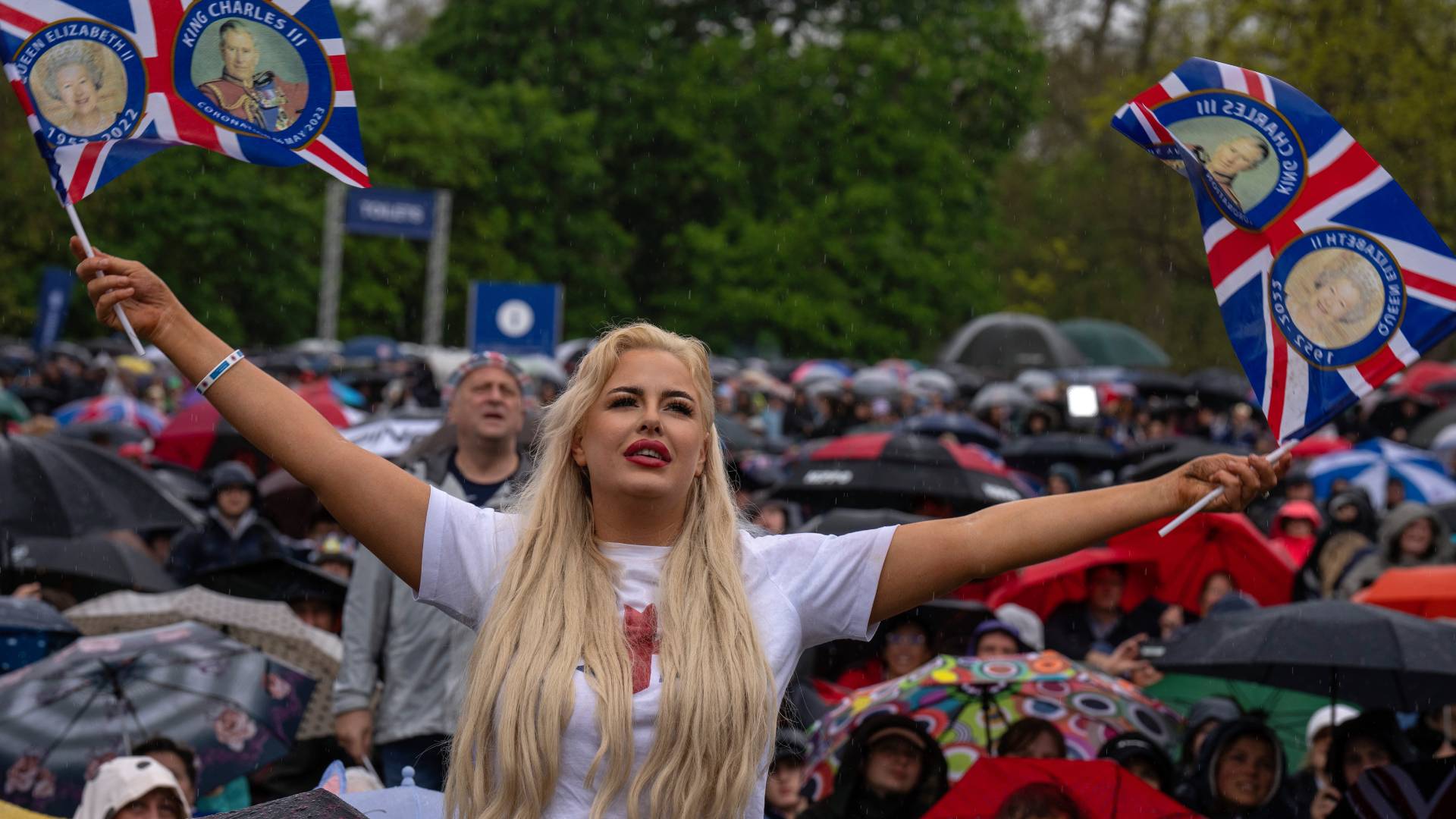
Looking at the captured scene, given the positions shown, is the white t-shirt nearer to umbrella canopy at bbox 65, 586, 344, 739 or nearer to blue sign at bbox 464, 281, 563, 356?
umbrella canopy at bbox 65, 586, 344, 739

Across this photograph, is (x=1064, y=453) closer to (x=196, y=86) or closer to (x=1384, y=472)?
(x=1384, y=472)

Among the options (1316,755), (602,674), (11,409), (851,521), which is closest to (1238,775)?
(1316,755)

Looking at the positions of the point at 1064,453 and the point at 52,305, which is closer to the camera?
the point at 1064,453

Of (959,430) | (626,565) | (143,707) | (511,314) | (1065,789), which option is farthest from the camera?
(959,430)

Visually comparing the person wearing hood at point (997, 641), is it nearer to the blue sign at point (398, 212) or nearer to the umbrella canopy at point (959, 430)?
the umbrella canopy at point (959, 430)

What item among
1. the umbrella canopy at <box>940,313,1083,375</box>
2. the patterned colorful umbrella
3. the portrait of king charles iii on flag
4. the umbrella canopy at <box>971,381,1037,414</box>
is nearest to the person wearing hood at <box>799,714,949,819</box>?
the patterned colorful umbrella

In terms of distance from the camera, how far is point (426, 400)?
52.1 ft

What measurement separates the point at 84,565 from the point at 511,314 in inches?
387

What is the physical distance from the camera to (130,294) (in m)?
3.16

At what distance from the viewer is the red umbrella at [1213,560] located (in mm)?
9461

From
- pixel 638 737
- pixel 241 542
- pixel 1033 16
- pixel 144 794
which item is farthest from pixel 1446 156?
pixel 1033 16

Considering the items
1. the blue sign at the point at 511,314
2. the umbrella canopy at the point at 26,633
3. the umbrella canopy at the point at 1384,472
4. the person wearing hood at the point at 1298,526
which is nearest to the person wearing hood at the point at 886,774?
the umbrella canopy at the point at 26,633

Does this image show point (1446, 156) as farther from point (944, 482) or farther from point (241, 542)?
point (241, 542)

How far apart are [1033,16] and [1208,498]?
153ft
